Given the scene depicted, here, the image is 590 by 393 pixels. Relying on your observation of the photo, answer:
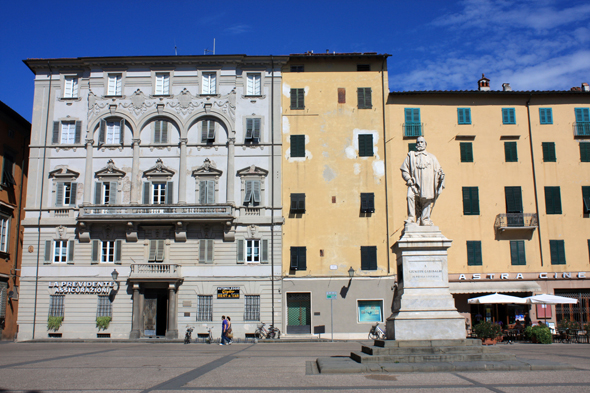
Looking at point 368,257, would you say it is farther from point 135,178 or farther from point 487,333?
point 135,178

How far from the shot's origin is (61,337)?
34.7 meters

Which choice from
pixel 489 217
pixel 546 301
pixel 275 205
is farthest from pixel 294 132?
pixel 546 301

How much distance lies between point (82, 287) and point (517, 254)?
2802 cm

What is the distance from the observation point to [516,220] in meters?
36.0

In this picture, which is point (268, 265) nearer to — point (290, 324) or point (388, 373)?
point (290, 324)

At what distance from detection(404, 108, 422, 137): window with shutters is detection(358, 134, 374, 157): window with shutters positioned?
8.12 ft

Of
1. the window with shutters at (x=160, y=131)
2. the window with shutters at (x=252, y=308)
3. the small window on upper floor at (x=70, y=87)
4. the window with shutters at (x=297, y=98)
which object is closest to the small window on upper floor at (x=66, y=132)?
the small window on upper floor at (x=70, y=87)

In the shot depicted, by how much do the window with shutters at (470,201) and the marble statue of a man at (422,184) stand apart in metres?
21.7

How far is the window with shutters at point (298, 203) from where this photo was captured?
36.4 meters

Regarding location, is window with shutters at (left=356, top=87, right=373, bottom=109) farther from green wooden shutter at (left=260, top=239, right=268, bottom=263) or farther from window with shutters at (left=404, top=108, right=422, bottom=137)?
green wooden shutter at (left=260, top=239, right=268, bottom=263)

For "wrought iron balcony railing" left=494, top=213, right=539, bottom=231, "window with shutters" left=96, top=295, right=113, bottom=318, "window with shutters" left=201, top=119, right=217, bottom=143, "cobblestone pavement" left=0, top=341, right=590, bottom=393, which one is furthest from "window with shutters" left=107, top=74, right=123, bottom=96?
"wrought iron balcony railing" left=494, top=213, right=539, bottom=231

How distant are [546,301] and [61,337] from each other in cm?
2903

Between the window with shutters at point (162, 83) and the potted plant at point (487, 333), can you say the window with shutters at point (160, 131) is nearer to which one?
the window with shutters at point (162, 83)

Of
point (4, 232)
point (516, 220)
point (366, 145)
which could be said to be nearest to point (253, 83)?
point (366, 145)
